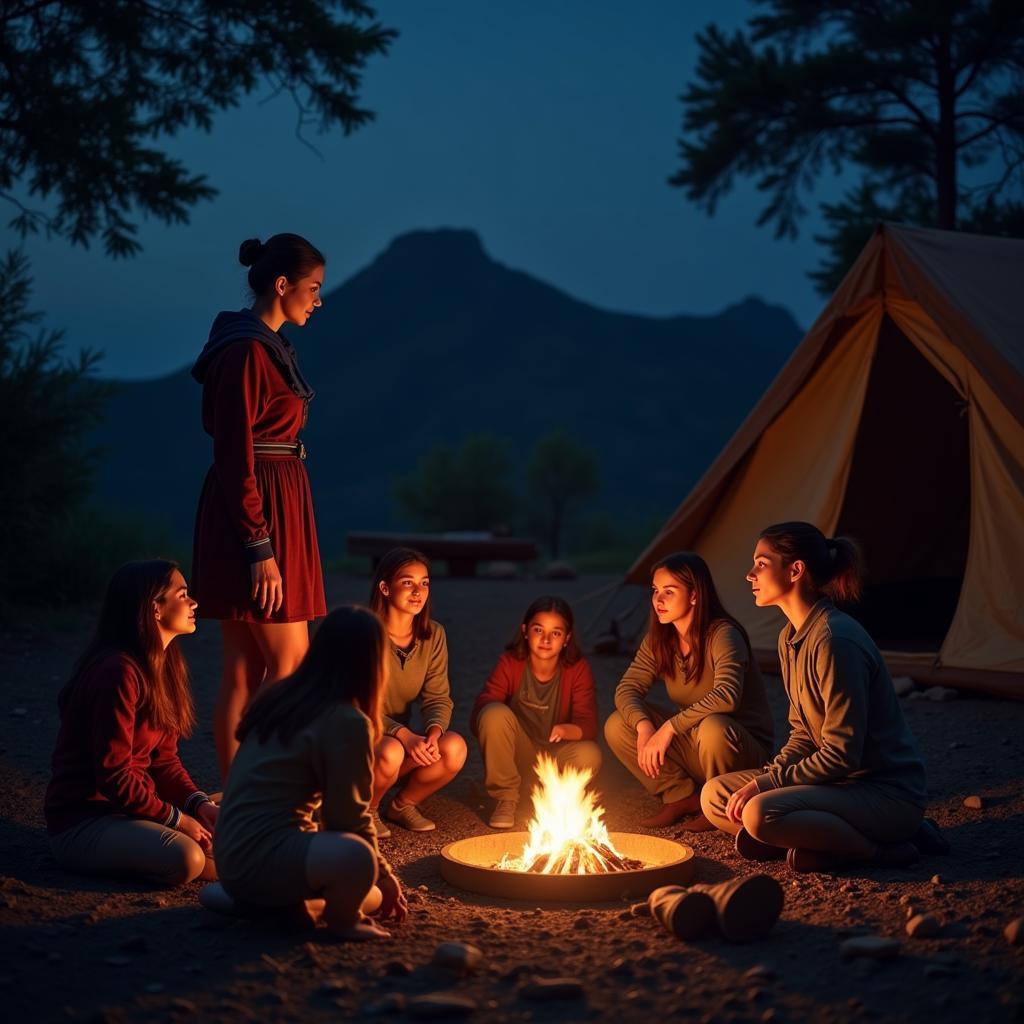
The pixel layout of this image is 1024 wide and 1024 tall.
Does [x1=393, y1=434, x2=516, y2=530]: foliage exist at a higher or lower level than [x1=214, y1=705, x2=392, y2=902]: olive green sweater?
higher

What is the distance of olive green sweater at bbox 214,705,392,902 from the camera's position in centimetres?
294

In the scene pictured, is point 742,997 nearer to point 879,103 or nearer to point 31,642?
point 31,642

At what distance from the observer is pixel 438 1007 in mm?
2455

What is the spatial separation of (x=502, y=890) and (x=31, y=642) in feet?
18.8

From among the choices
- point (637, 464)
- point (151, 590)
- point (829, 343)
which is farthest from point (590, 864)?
point (637, 464)

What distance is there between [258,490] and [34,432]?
6042 mm

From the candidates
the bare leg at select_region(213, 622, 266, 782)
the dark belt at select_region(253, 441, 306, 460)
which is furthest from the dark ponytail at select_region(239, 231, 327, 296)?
the bare leg at select_region(213, 622, 266, 782)

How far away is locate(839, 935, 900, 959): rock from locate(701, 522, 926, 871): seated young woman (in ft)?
2.50

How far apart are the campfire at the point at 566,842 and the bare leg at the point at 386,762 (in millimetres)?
498

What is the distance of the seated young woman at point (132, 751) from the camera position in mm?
3434

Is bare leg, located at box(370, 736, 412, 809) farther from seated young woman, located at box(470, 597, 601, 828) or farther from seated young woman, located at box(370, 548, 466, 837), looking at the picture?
seated young woman, located at box(470, 597, 601, 828)

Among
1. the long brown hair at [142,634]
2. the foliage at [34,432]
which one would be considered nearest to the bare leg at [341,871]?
the long brown hair at [142,634]

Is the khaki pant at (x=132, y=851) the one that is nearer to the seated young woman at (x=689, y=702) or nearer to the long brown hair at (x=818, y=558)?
the seated young woman at (x=689, y=702)

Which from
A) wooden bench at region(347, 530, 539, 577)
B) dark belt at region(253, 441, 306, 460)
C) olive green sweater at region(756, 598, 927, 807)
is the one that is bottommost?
olive green sweater at region(756, 598, 927, 807)
